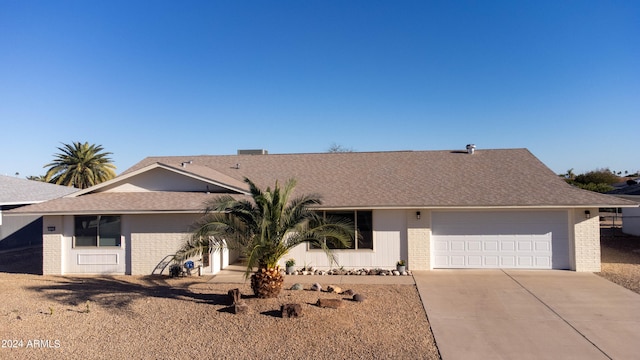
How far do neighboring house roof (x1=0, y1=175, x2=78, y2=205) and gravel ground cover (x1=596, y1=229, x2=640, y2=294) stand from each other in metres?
25.7

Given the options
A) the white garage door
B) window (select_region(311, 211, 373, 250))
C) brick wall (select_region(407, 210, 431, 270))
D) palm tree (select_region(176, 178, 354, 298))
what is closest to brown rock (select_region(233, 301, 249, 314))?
palm tree (select_region(176, 178, 354, 298))

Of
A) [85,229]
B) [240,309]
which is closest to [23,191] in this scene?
[85,229]

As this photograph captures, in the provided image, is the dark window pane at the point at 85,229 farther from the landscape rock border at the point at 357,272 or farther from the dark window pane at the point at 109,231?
the landscape rock border at the point at 357,272

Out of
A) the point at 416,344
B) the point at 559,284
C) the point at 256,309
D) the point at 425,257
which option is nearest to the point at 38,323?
the point at 256,309

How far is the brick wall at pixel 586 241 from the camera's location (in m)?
13.8

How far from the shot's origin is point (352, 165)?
1870cm

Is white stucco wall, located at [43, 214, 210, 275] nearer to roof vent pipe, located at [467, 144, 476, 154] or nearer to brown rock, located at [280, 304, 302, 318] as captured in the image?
brown rock, located at [280, 304, 302, 318]

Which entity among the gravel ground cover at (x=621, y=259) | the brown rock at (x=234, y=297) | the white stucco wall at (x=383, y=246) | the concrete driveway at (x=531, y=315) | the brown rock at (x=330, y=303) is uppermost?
the white stucco wall at (x=383, y=246)

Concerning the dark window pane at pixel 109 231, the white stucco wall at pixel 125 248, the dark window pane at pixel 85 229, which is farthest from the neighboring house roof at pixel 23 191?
the dark window pane at pixel 109 231

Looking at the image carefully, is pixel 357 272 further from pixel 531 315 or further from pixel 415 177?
pixel 531 315

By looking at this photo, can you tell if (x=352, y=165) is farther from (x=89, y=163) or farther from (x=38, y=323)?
(x=89, y=163)

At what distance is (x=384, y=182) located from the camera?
642 inches

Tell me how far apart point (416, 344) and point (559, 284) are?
7.10 m

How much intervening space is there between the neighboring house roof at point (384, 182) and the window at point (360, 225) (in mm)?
518
